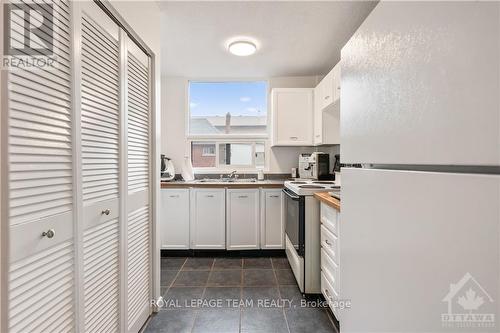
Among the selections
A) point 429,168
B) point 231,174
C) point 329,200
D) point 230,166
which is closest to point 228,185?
point 231,174

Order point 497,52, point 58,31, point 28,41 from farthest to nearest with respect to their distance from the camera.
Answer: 1. point 58,31
2. point 28,41
3. point 497,52

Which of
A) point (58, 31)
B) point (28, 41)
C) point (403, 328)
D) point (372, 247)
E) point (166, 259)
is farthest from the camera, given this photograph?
point (166, 259)

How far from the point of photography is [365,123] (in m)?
0.67

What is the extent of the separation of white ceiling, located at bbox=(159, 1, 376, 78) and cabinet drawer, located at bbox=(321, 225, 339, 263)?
5.69ft

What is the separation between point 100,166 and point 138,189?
43 centimetres

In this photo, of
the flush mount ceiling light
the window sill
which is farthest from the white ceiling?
the window sill

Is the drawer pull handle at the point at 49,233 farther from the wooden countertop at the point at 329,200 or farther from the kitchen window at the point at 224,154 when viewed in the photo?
the kitchen window at the point at 224,154

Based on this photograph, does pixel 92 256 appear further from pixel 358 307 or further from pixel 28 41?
pixel 358 307

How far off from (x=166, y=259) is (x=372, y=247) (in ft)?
9.15

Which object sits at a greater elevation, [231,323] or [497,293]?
[497,293]

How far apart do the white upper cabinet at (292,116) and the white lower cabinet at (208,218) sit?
1.08 meters

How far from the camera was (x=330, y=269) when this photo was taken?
172cm

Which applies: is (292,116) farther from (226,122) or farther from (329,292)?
(329,292)

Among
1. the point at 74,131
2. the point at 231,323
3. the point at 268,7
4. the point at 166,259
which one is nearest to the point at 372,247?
the point at 74,131
